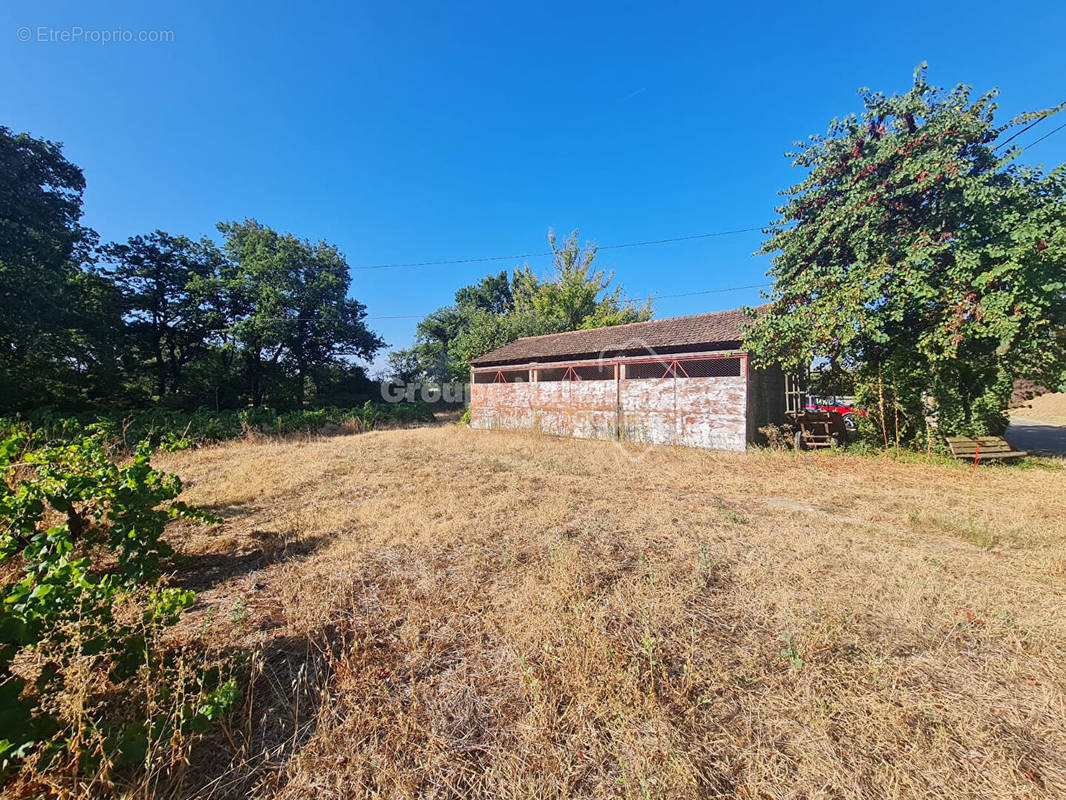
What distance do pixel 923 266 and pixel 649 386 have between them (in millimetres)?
6088

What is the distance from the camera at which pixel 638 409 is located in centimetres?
1119

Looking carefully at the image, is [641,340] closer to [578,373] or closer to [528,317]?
[578,373]

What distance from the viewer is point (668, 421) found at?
10586 mm

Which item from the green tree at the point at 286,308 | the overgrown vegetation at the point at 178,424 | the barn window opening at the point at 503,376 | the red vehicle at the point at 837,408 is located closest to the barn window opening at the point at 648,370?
the red vehicle at the point at 837,408

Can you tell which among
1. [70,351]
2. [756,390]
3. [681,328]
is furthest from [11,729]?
[70,351]

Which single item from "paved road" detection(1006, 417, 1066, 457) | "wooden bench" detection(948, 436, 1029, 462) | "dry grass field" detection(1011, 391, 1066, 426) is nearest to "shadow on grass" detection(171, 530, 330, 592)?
"wooden bench" detection(948, 436, 1029, 462)

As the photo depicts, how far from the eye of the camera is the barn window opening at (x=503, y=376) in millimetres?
14951

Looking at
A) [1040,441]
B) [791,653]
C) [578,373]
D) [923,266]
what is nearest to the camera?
[791,653]

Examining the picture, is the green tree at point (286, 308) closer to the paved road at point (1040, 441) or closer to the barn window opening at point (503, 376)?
the barn window opening at point (503, 376)

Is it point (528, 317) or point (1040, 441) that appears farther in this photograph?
point (528, 317)

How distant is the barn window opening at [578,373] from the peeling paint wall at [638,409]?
317mm

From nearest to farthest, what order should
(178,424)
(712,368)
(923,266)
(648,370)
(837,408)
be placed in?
(923,266) → (712,368) → (178,424) → (648,370) → (837,408)

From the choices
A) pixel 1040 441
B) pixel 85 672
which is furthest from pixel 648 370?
pixel 1040 441

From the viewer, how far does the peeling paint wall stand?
9.59m
